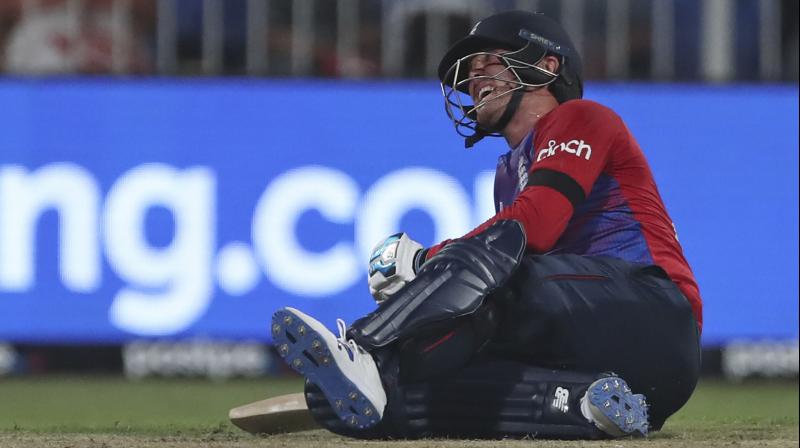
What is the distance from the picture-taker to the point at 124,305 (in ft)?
32.1

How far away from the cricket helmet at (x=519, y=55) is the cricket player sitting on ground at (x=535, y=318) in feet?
0.04

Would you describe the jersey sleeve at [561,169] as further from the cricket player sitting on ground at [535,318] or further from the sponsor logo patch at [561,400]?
the sponsor logo patch at [561,400]

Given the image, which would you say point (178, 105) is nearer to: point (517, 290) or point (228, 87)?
point (228, 87)

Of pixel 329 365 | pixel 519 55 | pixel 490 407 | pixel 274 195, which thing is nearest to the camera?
pixel 329 365

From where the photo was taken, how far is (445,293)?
14.6 ft

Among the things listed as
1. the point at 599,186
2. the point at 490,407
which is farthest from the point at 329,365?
the point at 599,186

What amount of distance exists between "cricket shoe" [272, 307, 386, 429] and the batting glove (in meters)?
0.57

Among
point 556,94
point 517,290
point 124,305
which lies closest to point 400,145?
point 124,305

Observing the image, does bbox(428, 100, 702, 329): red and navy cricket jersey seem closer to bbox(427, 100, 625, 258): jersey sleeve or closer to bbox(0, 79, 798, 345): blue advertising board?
bbox(427, 100, 625, 258): jersey sleeve

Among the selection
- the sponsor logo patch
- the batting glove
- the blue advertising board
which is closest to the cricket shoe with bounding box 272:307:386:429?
the batting glove

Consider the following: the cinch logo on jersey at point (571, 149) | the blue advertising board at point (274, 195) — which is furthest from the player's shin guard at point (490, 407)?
the blue advertising board at point (274, 195)

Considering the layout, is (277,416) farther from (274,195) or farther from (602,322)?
(274,195)

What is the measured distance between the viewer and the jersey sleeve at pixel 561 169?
4645 mm

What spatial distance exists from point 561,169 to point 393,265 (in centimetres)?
65
